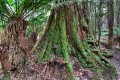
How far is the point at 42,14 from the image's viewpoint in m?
7.80

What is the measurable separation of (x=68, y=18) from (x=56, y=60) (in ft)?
5.20

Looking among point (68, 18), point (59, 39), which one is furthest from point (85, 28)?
point (59, 39)

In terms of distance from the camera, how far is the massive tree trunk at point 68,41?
Result: 6.51 meters

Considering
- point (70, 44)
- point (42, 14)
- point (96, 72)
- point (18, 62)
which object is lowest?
point (96, 72)

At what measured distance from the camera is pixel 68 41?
6836mm

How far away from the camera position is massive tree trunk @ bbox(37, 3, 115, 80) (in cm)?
651

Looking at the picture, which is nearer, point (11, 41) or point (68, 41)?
point (11, 41)

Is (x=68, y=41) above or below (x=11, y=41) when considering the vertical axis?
below

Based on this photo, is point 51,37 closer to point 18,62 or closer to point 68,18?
point 68,18

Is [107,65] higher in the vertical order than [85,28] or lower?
lower

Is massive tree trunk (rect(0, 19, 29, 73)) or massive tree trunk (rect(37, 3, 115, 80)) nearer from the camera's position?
massive tree trunk (rect(0, 19, 29, 73))

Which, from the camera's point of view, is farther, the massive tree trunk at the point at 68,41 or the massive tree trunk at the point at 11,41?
the massive tree trunk at the point at 68,41

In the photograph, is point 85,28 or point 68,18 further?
point 85,28

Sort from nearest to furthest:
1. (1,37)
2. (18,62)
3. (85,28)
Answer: (1,37) < (18,62) < (85,28)
